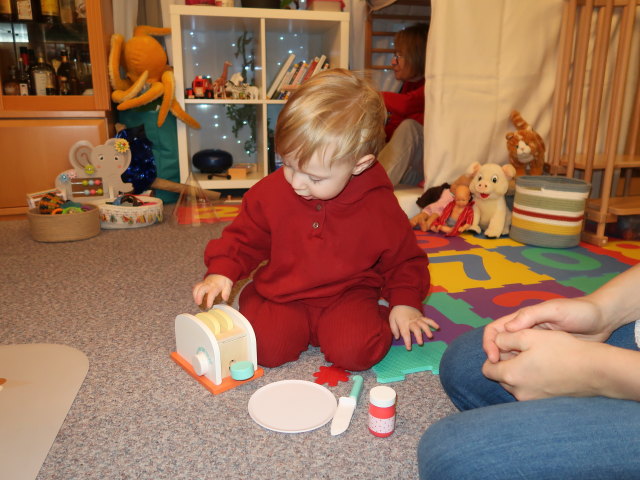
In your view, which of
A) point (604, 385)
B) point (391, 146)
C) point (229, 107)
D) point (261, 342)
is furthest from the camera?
point (229, 107)

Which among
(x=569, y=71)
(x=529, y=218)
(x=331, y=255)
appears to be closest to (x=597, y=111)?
(x=569, y=71)

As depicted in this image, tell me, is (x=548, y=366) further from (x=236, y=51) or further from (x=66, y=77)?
(x=236, y=51)

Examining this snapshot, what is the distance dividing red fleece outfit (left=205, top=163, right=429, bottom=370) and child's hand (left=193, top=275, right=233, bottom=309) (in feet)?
0.05

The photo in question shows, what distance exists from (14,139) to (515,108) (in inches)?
73.3

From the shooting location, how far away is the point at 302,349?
0.94 m

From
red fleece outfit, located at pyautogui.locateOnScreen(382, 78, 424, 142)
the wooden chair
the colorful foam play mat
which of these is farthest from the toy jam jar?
red fleece outfit, located at pyautogui.locateOnScreen(382, 78, 424, 142)

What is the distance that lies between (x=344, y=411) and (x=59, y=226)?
1.27 m

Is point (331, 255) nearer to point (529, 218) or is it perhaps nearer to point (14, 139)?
point (529, 218)

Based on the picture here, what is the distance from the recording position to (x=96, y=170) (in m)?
1.92

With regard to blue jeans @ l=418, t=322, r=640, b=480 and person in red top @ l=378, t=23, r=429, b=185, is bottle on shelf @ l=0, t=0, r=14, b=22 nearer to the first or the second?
person in red top @ l=378, t=23, r=429, b=185

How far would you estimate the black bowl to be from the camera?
7.75 ft

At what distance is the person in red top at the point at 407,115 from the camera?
2.12 meters

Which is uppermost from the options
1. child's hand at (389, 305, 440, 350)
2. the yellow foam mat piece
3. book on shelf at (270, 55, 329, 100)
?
book on shelf at (270, 55, 329, 100)

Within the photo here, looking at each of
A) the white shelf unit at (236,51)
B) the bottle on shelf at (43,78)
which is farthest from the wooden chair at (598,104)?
the bottle on shelf at (43,78)
